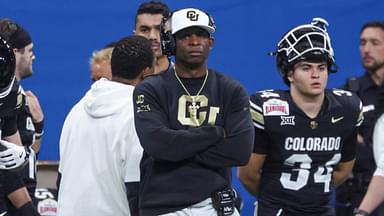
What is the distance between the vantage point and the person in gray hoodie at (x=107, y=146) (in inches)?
175

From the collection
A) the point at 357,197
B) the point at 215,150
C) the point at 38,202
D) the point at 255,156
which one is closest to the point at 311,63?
the point at 255,156

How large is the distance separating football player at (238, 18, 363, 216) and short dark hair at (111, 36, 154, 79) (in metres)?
0.51

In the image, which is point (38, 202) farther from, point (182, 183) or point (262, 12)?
point (182, 183)

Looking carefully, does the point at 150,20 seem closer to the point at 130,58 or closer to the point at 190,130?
the point at 130,58

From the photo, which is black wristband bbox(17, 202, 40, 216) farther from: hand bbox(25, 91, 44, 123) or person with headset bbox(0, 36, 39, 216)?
hand bbox(25, 91, 44, 123)

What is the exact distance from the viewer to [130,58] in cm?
458

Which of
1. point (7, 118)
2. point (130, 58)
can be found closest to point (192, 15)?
point (130, 58)

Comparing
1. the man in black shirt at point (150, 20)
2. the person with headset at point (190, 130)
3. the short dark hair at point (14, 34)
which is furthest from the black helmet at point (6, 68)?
the man in black shirt at point (150, 20)

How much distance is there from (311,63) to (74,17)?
2484mm

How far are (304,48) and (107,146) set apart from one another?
95 centimetres

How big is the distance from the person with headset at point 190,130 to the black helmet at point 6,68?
52 centimetres

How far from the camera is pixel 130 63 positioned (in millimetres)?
4590

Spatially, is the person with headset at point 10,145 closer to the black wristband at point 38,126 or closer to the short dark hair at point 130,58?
the short dark hair at point 130,58

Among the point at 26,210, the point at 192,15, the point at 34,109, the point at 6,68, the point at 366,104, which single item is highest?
the point at 192,15
